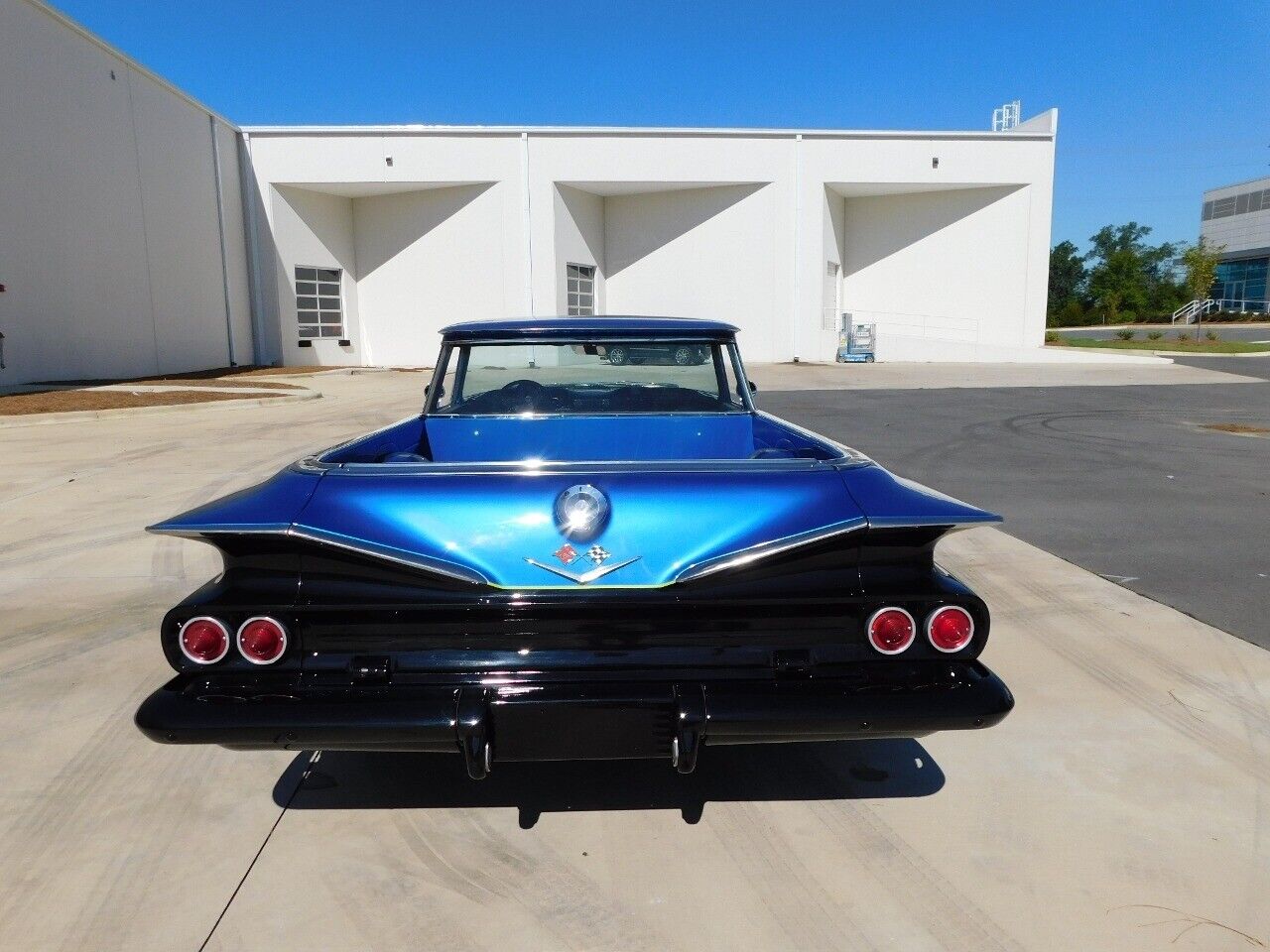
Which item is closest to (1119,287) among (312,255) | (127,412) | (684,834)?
(312,255)

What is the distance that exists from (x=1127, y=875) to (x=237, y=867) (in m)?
2.35

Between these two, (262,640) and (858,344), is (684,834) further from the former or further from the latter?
(858,344)

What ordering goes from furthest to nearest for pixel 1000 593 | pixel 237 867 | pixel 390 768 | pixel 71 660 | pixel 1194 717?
pixel 1000 593, pixel 71 660, pixel 1194 717, pixel 390 768, pixel 237 867

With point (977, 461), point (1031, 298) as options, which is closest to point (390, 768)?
point (977, 461)

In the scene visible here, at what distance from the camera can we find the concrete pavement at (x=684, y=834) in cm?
217

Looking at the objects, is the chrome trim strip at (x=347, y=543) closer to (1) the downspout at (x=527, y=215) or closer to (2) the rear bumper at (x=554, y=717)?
(2) the rear bumper at (x=554, y=717)

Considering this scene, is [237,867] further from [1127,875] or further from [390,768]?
[1127,875]

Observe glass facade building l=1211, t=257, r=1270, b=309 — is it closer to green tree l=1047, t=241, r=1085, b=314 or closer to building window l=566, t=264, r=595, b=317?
green tree l=1047, t=241, r=1085, b=314

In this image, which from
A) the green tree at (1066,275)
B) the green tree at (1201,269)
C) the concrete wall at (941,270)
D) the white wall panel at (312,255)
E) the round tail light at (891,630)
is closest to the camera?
the round tail light at (891,630)

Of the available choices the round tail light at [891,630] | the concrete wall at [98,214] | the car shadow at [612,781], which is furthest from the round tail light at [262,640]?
the concrete wall at [98,214]

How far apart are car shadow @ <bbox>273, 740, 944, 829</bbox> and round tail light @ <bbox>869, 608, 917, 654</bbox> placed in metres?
0.73

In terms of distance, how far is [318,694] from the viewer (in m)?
2.23

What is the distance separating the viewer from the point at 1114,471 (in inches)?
326

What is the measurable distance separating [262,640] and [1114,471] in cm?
808
